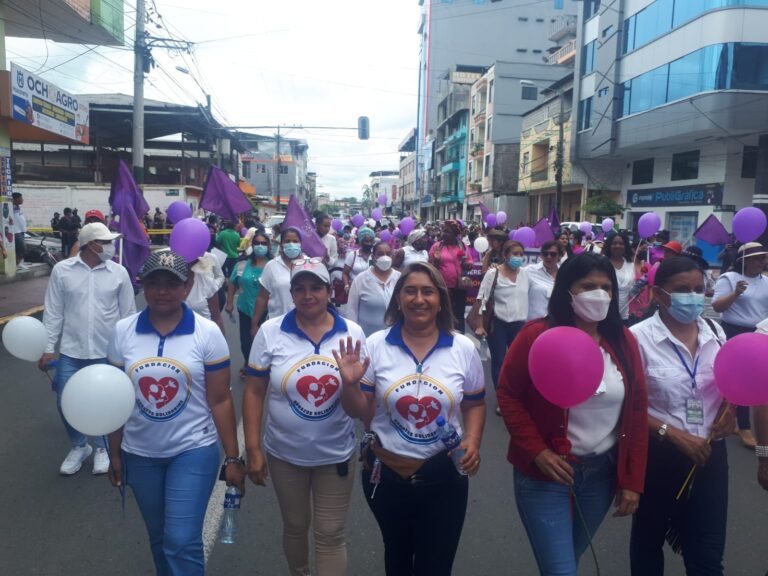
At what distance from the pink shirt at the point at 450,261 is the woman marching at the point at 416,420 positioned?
513 centimetres

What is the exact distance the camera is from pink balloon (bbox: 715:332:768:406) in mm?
2447

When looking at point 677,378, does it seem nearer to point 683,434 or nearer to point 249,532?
point 683,434

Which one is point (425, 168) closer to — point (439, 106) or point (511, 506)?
point (439, 106)

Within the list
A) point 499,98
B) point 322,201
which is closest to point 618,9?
point 499,98

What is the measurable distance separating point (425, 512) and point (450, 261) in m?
5.50

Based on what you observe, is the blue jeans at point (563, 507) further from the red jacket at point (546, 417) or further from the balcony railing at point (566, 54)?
the balcony railing at point (566, 54)

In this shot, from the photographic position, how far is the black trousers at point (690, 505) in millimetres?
2574

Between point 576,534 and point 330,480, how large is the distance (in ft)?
3.58

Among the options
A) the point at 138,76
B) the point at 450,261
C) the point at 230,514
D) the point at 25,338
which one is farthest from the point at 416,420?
the point at 138,76

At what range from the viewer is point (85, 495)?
412 centimetres

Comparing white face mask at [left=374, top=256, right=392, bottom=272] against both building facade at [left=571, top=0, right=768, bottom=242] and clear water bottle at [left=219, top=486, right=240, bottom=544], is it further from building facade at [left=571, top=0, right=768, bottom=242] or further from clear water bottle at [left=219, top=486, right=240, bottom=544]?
building facade at [left=571, top=0, right=768, bottom=242]

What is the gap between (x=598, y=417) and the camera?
2480 mm

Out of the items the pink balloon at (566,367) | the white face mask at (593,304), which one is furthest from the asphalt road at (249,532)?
the white face mask at (593,304)

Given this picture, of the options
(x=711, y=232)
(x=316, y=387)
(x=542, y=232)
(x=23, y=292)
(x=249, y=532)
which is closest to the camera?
(x=316, y=387)
